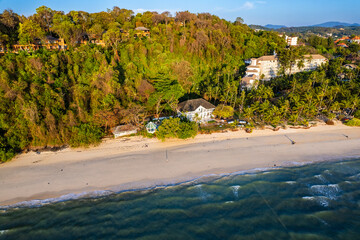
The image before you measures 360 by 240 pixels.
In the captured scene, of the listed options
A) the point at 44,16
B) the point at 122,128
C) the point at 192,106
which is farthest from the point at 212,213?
the point at 44,16

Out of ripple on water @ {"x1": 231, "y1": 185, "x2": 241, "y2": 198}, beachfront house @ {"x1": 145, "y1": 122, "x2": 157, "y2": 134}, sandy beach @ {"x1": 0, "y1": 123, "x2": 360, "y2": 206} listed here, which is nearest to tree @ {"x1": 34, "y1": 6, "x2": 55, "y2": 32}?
sandy beach @ {"x1": 0, "y1": 123, "x2": 360, "y2": 206}

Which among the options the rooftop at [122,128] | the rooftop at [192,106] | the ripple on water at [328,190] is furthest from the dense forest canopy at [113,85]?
the ripple on water at [328,190]

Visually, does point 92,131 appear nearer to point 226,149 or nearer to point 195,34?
point 226,149

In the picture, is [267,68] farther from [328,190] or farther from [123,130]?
[123,130]

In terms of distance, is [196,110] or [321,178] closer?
[321,178]

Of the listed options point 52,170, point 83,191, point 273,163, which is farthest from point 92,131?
point 273,163

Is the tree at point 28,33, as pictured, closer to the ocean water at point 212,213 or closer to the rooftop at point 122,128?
the rooftop at point 122,128
